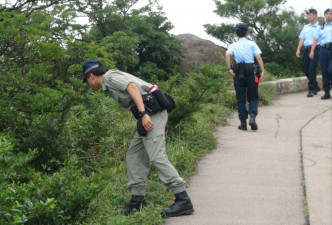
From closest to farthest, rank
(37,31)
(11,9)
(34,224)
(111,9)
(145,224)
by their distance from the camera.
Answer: (34,224)
(145,224)
(37,31)
(11,9)
(111,9)

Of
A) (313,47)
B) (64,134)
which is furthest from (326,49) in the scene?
(64,134)

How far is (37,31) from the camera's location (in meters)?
6.74

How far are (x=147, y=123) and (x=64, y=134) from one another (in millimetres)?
2075

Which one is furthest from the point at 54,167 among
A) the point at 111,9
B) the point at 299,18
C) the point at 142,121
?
the point at 299,18

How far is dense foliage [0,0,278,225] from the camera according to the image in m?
4.53

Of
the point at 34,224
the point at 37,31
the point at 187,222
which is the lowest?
the point at 187,222

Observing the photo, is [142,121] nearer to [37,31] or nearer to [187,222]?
[187,222]

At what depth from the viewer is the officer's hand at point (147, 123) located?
17.9 feet

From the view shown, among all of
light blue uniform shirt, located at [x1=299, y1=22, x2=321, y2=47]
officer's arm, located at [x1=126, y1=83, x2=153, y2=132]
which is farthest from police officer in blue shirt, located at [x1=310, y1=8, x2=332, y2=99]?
officer's arm, located at [x1=126, y1=83, x2=153, y2=132]

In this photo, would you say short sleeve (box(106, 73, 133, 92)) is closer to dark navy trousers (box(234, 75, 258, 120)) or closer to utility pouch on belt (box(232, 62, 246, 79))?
utility pouch on belt (box(232, 62, 246, 79))

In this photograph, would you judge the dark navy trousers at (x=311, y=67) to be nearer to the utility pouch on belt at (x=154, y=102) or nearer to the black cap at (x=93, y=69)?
the utility pouch on belt at (x=154, y=102)

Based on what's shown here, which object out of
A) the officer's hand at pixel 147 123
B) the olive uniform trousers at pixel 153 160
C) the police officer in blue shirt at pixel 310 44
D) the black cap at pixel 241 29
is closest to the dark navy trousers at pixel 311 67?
the police officer in blue shirt at pixel 310 44

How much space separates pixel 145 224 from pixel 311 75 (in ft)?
28.8

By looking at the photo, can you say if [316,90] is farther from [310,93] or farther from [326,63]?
[326,63]
